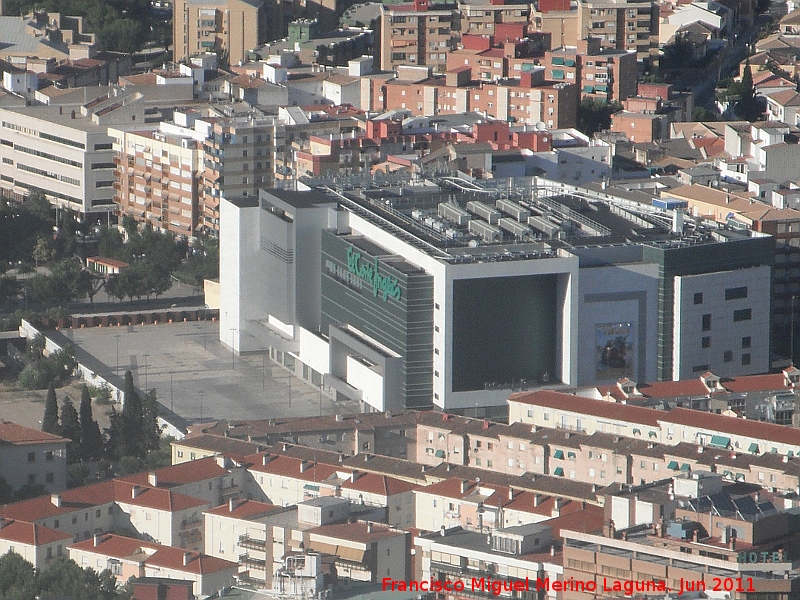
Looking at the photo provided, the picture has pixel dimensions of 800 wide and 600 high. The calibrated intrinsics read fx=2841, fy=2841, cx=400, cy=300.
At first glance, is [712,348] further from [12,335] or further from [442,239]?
[12,335]

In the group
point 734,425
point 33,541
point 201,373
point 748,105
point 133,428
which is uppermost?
point 748,105

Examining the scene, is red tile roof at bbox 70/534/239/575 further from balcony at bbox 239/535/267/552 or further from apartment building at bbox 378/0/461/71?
apartment building at bbox 378/0/461/71

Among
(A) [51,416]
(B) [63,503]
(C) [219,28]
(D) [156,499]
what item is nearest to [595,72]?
(C) [219,28]

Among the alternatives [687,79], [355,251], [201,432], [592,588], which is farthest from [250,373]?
[687,79]

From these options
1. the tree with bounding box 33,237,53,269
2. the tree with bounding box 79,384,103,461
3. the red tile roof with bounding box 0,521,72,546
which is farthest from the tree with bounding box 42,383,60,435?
the tree with bounding box 33,237,53,269

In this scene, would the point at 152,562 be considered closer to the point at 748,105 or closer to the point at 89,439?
the point at 89,439

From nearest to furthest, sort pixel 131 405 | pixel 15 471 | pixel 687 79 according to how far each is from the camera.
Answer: pixel 15 471
pixel 131 405
pixel 687 79

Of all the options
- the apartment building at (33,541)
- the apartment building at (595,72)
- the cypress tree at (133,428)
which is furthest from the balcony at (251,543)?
the apartment building at (595,72)

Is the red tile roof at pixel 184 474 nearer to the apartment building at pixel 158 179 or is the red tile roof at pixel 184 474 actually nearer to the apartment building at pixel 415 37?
the apartment building at pixel 158 179
